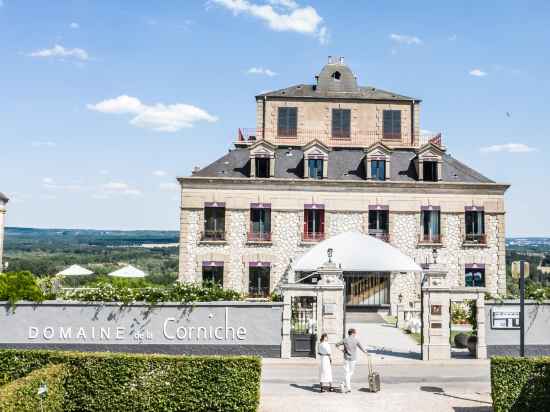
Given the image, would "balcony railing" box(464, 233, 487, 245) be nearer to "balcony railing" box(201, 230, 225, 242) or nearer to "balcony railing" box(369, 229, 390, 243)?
"balcony railing" box(369, 229, 390, 243)

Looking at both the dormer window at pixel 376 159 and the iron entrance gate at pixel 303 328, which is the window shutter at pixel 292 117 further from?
the iron entrance gate at pixel 303 328

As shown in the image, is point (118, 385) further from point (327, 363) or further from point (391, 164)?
point (391, 164)

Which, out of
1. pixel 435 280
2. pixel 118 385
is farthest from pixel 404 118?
pixel 118 385

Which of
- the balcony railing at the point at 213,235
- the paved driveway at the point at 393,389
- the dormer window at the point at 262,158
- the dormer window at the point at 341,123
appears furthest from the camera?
the dormer window at the point at 341,123

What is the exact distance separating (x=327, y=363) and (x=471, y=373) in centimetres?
572

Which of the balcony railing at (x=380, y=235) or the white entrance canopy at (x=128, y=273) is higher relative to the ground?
the balcony railing at (x=380, y=235)

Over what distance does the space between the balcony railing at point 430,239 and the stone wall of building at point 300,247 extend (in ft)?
0.77

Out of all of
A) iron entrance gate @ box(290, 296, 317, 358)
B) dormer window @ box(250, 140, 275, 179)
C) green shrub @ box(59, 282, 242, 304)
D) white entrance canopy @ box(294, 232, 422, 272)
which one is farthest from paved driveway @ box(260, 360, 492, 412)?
dormer window @ box(250, 140, 275, 179)

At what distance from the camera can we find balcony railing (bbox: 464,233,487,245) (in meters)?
33.2

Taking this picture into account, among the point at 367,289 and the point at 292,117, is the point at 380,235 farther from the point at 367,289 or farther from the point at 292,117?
the point at 292,117

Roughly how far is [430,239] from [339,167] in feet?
23.7

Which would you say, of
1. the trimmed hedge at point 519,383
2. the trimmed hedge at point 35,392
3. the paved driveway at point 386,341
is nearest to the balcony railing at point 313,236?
the paved driveway at point 386,341

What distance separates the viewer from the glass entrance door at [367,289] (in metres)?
32.2

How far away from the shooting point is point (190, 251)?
108 feet
